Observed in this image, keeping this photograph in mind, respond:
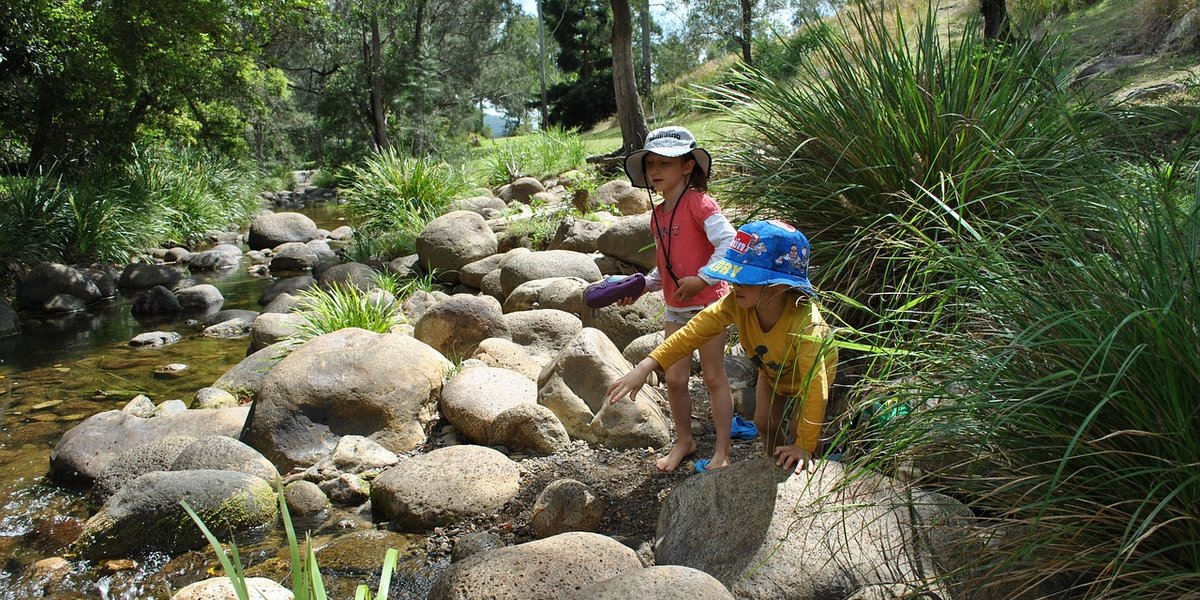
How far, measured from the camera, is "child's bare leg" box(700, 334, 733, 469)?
3875 mm

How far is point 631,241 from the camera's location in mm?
8430

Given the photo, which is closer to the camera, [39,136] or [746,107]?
[746,107]

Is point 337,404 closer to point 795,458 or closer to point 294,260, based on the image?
point 795,458

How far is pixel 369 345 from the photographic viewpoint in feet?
→ 19.3

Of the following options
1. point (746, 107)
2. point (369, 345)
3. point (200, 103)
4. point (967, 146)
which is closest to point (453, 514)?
point (369, 345)

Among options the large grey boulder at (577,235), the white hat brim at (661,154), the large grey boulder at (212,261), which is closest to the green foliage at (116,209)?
the large grey boulder at (212,261)

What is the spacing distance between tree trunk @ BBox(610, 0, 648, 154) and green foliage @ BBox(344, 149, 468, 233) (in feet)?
9.65

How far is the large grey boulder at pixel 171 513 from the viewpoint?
4.37 m

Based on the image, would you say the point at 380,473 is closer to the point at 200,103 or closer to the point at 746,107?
the point at 746,107

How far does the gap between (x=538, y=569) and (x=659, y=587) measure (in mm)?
621

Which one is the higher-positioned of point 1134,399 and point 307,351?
point 1134,399

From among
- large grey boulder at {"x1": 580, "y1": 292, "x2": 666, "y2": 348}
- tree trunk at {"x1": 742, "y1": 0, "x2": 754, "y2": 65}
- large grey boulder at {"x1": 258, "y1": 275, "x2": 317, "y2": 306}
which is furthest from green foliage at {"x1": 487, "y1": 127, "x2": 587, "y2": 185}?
large grey boulder at {"x1": 580, "y1": 292, "x2": 666, "y2": 348}

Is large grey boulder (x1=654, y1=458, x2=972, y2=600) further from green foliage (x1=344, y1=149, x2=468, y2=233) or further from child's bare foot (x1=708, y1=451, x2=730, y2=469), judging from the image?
green foliage (x1=344, y1=149, x2=468, y2=233)

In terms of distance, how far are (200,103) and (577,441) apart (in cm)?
2012
